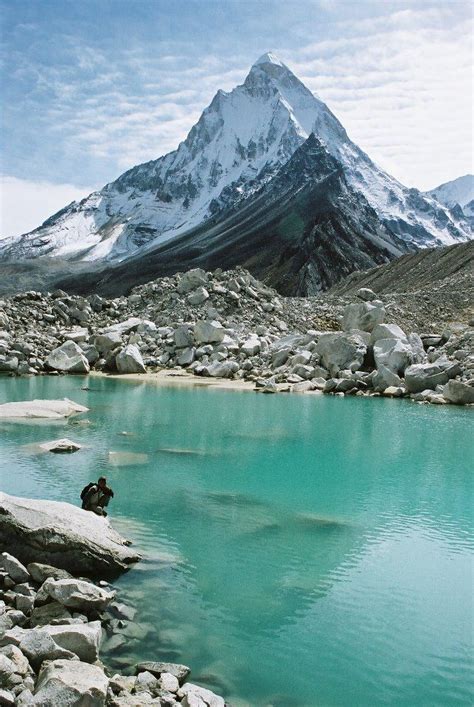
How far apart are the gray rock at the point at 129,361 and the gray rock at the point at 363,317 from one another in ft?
48.9

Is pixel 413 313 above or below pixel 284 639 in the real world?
above

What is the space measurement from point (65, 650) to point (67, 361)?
131ft

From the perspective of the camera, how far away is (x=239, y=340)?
47.7 metres

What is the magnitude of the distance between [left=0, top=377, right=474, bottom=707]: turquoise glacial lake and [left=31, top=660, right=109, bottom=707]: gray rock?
1476 millimetres

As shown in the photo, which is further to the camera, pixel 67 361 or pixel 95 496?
pixel 67 361

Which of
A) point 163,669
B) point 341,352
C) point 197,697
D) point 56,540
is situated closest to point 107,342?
point 341,352

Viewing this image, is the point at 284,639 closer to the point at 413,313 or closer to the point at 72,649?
the point at 72,649

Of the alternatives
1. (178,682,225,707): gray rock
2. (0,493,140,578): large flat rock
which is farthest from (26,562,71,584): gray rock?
(178,682,225,707): gray rock

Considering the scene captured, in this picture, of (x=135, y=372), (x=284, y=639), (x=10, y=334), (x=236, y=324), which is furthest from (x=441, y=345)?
(x=284, y=639)

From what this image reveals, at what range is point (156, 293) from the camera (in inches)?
2333

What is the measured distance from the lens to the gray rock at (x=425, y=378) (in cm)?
3594

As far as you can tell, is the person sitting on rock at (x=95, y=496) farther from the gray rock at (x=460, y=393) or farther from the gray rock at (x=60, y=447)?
the gray rock at (x=460, y=393)

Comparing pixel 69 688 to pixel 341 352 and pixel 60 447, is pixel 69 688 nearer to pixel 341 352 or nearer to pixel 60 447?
pixel 60 447

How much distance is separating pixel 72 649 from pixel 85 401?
2521 centimetres
